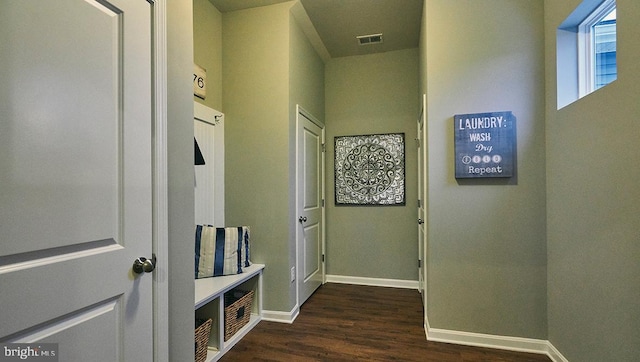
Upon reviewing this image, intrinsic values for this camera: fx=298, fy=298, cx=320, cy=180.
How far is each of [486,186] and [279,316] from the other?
6.92 ft

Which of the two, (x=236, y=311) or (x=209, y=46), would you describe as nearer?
(x=236, y=311)

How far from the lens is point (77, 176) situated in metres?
0.99

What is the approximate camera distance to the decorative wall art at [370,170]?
3754 mm

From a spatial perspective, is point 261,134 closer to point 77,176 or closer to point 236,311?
point 236,311

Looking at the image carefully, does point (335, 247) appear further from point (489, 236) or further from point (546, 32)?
point (546, 32)

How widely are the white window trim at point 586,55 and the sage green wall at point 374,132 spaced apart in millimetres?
1769

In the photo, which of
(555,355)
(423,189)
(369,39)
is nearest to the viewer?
(555,355)

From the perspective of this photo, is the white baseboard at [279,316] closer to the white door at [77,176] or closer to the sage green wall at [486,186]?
the sage green wall at [486,186]

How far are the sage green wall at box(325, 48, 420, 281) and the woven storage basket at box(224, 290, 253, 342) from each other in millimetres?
1546

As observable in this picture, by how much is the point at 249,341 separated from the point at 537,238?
236 centimetres

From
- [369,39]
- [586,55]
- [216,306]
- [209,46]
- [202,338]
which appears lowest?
[202,338]

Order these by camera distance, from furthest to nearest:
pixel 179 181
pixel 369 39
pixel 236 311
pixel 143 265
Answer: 1. pixel 369 39
2. pixel 236 311
3. pixel 179 181
4. pixel 143 265

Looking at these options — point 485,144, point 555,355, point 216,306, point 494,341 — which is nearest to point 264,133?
point 216,306

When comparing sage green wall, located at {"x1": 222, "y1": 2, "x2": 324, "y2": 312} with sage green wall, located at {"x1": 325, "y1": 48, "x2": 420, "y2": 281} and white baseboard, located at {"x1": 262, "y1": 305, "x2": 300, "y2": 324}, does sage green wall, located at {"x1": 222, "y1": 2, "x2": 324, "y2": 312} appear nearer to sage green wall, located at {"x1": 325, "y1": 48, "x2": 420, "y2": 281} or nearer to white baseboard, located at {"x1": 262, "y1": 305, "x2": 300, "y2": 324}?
white baseboard, located at {"x1": 262, "y1": 305, "x2": 300, "y2": 324}
